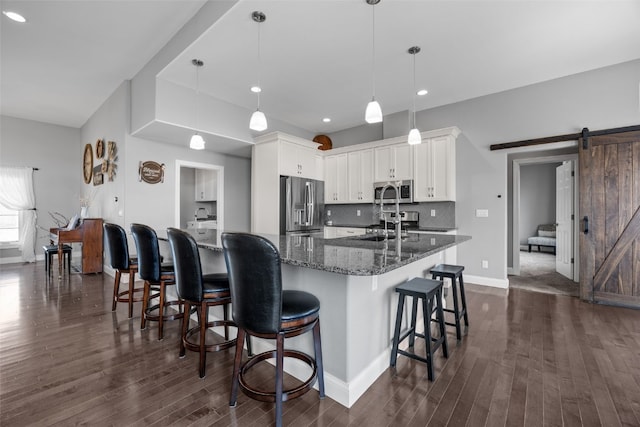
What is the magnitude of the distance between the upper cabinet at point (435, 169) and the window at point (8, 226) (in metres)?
8.25

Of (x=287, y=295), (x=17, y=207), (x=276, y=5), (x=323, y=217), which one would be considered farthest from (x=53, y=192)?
(x=287, y=295)

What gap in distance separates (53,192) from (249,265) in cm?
768

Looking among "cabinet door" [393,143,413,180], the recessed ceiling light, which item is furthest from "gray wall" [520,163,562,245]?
the recessed ceiling light

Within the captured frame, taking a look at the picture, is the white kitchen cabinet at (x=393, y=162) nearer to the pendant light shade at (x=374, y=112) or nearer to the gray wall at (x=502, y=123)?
the gray wall at (x=502, y=123)

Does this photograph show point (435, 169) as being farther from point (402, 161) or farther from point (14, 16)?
point (14, 16)

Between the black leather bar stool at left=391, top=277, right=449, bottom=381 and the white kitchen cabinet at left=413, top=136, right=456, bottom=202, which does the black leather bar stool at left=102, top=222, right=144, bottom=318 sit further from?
the white kitchen cabinet at left=413, top=136, right=456, bottom=202

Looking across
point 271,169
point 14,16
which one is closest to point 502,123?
point 271,169

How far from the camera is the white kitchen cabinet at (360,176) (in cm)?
524

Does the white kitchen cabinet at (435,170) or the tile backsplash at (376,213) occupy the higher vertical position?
the white kitchen cabinet at (435,170)

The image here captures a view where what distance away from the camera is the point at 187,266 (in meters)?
1.92

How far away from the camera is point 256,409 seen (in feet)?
5.23

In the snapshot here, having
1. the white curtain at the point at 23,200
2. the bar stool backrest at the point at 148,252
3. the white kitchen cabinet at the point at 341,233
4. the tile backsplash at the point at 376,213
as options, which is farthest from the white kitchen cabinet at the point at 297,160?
the white curtain at the point at 23,200

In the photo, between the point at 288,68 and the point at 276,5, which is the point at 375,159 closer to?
the point at 288,68

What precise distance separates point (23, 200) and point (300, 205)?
19.8 ft
